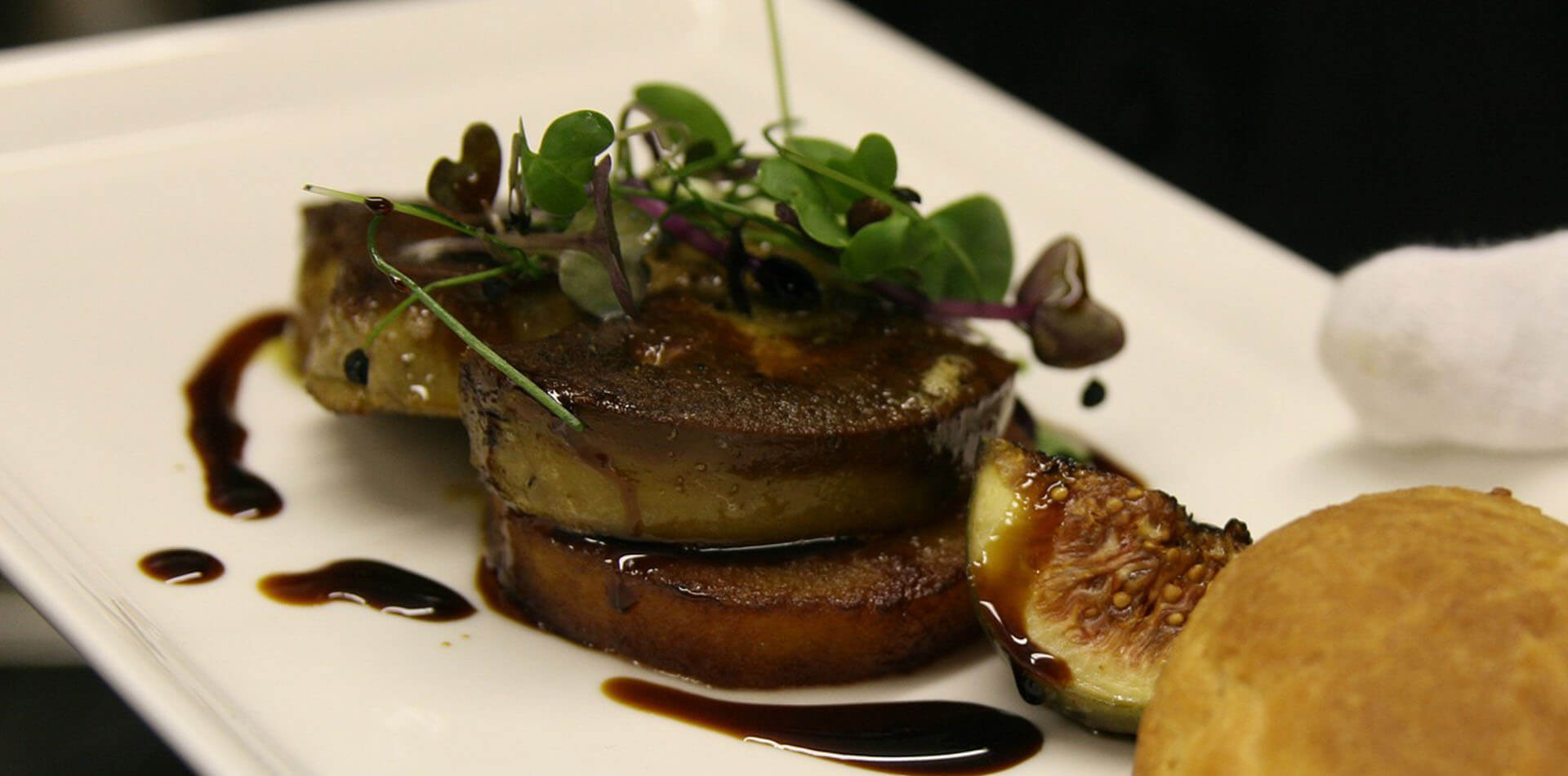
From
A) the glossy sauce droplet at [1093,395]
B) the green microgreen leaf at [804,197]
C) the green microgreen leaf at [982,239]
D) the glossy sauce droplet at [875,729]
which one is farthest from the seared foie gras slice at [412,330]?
the glossy sauce droplet at [1093,395]

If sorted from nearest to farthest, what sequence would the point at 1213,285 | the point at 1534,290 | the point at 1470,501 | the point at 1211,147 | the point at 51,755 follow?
the point at 1470,501 → the point at 51,755 → the point at 1534,290 → the point at 1213,285 → the point at 1211,147

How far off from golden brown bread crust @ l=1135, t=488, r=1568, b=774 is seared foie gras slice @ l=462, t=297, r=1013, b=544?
680mm

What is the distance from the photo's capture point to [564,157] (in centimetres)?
264

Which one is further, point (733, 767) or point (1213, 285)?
point (1213, 285)

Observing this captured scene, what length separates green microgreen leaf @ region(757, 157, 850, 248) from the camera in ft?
9.02

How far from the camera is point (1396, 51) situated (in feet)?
18.2

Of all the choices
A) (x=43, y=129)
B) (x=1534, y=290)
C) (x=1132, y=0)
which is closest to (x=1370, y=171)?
(x=1132, y=0)

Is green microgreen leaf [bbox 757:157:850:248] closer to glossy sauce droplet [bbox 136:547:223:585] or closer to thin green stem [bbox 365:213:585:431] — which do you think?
thin green stem [bbox 365:213:585:431]

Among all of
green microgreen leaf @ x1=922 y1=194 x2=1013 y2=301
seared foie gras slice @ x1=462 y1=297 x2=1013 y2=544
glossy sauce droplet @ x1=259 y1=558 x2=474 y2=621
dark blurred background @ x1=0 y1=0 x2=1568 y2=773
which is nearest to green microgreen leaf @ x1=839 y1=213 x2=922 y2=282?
seared foie gras slice @ x1=462 y1=297 x2=1013 y2=544

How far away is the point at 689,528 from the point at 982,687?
60 centimetres

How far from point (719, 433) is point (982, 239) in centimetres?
98

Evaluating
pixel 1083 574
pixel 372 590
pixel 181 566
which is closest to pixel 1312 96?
pixel 1083 574

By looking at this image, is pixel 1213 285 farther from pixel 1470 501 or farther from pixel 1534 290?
pixel 1470 501

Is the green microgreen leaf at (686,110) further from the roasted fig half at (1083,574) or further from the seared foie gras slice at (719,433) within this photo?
the roasted fig half at (1083,574)
